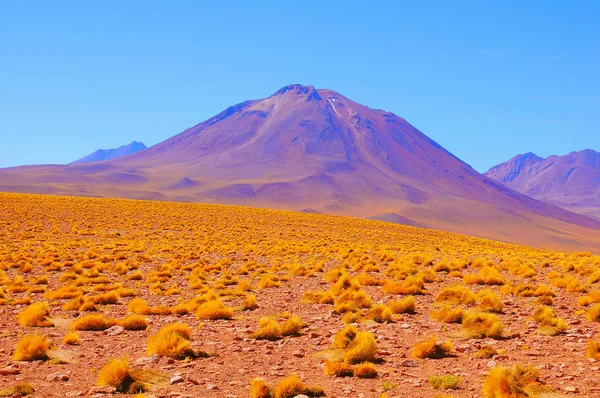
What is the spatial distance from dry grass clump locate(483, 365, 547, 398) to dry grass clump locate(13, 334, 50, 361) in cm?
692

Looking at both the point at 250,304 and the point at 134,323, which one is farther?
the point at 250,304

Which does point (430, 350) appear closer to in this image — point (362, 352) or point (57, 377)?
point (362, 352)

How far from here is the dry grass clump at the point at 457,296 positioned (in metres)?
14.0

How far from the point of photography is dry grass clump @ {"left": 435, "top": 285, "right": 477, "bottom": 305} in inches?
552

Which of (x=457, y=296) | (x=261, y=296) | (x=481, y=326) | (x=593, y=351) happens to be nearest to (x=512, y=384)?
(x=593, y=351)

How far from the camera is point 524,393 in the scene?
23.2 feet

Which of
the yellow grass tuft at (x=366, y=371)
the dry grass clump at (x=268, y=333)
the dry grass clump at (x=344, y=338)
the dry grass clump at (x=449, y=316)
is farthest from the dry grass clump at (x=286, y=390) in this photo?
the dry grass clump at (x=449, y=316)

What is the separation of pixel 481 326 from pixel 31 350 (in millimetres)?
7825

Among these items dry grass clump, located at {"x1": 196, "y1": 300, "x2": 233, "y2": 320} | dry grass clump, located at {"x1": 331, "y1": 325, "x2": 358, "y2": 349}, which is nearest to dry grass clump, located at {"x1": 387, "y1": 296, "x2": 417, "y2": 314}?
dry grass clump, located at {"x1": 331, "y1": 325, "x2": 358, "y2": 349}

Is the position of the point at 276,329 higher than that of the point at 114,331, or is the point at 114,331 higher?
the point at 276,329

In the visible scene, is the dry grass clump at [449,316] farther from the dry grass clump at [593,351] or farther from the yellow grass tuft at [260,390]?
the yellow grass tuft at [260,390]

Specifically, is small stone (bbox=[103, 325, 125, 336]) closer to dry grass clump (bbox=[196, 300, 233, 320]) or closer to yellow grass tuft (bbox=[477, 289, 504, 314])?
dry grass clump (bbox=[196, 300, 233, 320])

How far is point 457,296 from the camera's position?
14.5 metres

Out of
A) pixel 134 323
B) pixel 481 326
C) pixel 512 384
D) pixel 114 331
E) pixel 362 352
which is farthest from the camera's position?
pixel 134 323
